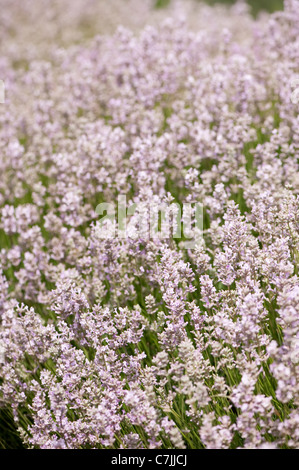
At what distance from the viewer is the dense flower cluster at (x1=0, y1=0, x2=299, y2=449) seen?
2.77 m

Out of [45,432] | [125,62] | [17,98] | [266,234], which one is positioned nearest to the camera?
[45,432]

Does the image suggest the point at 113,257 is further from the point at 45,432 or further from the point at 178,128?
the point at 178,128

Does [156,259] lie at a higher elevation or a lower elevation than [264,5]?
lower

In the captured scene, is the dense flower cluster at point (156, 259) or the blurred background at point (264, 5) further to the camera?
the blurred background at point (264, 5)

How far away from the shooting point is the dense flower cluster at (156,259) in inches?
109

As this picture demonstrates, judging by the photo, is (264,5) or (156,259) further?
(264,5)

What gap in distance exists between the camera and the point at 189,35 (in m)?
6.73

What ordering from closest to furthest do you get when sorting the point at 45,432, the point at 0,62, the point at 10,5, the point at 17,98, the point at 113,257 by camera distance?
the point at 45,432 → the point at 113,257 → the point at 17,98 → the point at 0,62 → the point at 10,5

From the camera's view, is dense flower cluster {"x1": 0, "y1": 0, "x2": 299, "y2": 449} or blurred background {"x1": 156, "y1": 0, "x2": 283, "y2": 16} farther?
blurred background {"x1": 156, "y1": 0, "x2": 283, "y2": 16}

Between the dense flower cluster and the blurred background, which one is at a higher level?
the blurred background

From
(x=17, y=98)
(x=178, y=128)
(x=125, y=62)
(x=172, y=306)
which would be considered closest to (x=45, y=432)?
(x=172, y=306)

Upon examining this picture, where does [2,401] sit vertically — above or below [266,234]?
below

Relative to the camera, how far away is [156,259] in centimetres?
363
